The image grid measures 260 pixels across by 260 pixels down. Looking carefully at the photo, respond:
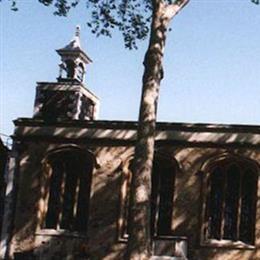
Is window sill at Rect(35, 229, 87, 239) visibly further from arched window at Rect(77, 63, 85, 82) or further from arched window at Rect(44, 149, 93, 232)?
arched window at Rect(77, 63, 85, 82)

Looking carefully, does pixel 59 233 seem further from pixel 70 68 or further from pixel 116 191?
pixel 70 68

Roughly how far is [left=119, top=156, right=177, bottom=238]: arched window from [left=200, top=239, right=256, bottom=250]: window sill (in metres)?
1.40

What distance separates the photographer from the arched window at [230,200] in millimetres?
17547

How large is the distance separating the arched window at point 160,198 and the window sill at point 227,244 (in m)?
1.40

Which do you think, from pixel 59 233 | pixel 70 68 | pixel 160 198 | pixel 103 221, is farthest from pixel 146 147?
pixel 70 68

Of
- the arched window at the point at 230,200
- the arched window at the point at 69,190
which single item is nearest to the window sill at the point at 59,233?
the arched window at the point at 69,190

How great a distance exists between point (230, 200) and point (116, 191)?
3986 millimetres

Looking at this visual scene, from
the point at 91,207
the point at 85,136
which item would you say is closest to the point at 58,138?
the point at 85,136

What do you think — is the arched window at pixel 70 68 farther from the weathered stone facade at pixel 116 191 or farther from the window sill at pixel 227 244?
the window sill at pixel 227 244

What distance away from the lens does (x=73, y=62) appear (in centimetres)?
2353

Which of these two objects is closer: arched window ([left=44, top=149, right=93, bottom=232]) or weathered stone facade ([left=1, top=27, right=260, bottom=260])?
weathered stone facade ([left=1, top=27, right=260, bottom=260])

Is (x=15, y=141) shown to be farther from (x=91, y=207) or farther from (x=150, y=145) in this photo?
(x=150, y=145)

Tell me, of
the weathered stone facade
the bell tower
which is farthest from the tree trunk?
the bell tower

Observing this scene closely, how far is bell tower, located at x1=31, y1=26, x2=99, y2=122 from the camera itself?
21281 millimetres
